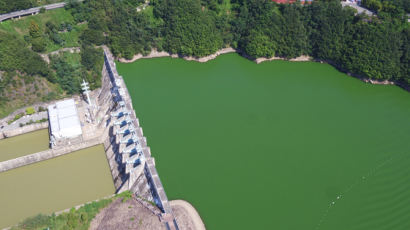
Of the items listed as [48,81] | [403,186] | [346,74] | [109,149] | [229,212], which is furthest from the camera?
[346,74]

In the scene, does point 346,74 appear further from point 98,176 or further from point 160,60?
point 98,176

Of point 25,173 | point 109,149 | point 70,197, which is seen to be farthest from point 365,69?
point 25,173

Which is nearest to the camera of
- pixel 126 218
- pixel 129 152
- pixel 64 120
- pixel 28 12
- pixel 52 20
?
pixel 126 218

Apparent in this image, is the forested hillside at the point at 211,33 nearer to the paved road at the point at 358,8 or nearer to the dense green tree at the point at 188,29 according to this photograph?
the dense green tree at the point at 188,29

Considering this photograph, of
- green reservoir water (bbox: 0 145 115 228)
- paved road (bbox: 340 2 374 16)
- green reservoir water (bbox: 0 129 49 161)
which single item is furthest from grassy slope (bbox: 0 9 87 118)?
paved road (bbox: 340 2 374 16)

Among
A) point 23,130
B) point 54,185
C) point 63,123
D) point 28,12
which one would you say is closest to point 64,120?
point 63,123

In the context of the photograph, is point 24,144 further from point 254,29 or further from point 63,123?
point 254,29
